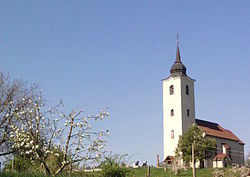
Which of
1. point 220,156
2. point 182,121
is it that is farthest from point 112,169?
point 220,156

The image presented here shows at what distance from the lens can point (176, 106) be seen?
62.0m

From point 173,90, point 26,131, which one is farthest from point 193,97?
point 26,131

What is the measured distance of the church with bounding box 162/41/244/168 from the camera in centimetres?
5934

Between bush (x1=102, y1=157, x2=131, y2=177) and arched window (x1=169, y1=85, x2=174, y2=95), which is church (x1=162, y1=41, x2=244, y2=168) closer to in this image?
arched window (x1=169, y1=85, x2=174, y2=95)

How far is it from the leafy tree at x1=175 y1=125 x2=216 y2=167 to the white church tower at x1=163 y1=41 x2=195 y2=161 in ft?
19.8

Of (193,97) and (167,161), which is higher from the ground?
(193,97)

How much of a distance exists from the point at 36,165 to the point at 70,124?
148 inches

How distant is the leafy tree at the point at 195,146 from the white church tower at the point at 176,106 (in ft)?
19.8

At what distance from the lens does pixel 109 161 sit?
2012 centimetres

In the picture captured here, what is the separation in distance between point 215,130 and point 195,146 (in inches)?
553

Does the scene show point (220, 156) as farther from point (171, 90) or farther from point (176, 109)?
point (171, 90)

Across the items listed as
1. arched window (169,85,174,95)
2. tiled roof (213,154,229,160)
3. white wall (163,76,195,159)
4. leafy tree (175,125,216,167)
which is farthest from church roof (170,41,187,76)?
tiled roof (213,154,229,160)

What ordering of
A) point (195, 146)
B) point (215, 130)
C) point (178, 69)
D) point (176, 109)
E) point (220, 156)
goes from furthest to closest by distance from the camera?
point (215, 130) < point (178, 69) < point (176, 109) < point (220, 156) < point (195, 146)

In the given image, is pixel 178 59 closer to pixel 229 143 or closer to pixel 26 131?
pixel 229 143
